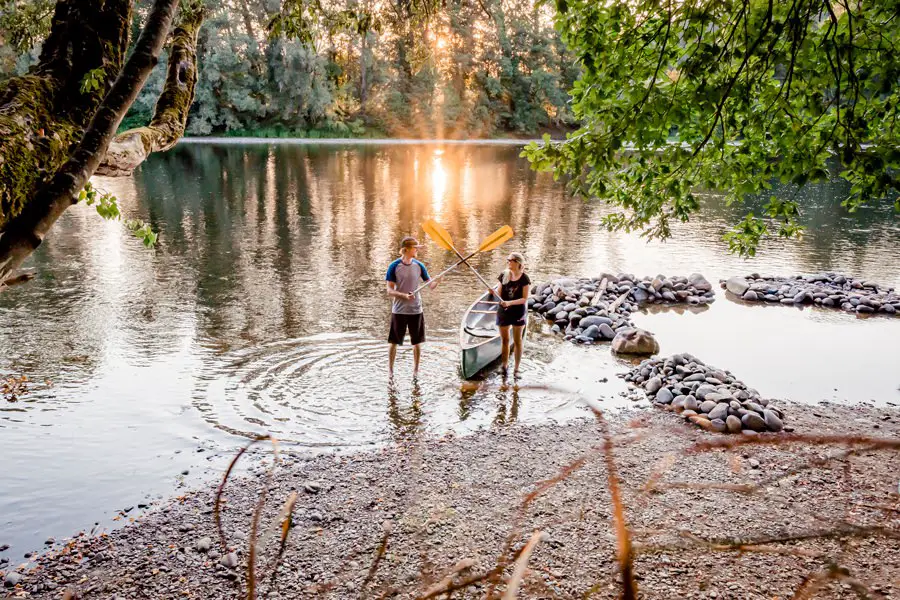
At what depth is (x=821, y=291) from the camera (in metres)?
18.0

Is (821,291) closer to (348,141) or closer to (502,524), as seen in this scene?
(502,524)

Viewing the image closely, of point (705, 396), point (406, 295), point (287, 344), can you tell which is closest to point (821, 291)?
point (705, 396)

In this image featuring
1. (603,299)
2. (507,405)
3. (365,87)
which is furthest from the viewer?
(365,87)

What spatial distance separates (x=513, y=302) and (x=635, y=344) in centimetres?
349

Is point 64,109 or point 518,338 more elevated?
point 64,109

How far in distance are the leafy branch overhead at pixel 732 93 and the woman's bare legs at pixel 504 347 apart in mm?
4567

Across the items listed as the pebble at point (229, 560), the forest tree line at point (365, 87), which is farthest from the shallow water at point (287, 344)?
the forest tree line at point (365, 87)

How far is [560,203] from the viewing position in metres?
37.7

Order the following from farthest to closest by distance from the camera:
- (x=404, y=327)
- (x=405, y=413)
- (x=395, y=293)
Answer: (x=404, y=327)
(x=395, y=293)
(x=405, y=413)

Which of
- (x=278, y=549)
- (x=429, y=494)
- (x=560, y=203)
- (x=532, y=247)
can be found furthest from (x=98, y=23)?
(x=560, y=203)

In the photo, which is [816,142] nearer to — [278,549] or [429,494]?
[429,494]

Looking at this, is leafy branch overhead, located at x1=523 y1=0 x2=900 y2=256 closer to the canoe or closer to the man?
the man

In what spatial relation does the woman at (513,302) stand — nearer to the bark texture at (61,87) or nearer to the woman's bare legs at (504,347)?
the woman's bare legs at (504,347)

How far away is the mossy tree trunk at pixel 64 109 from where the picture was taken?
10.7ft
